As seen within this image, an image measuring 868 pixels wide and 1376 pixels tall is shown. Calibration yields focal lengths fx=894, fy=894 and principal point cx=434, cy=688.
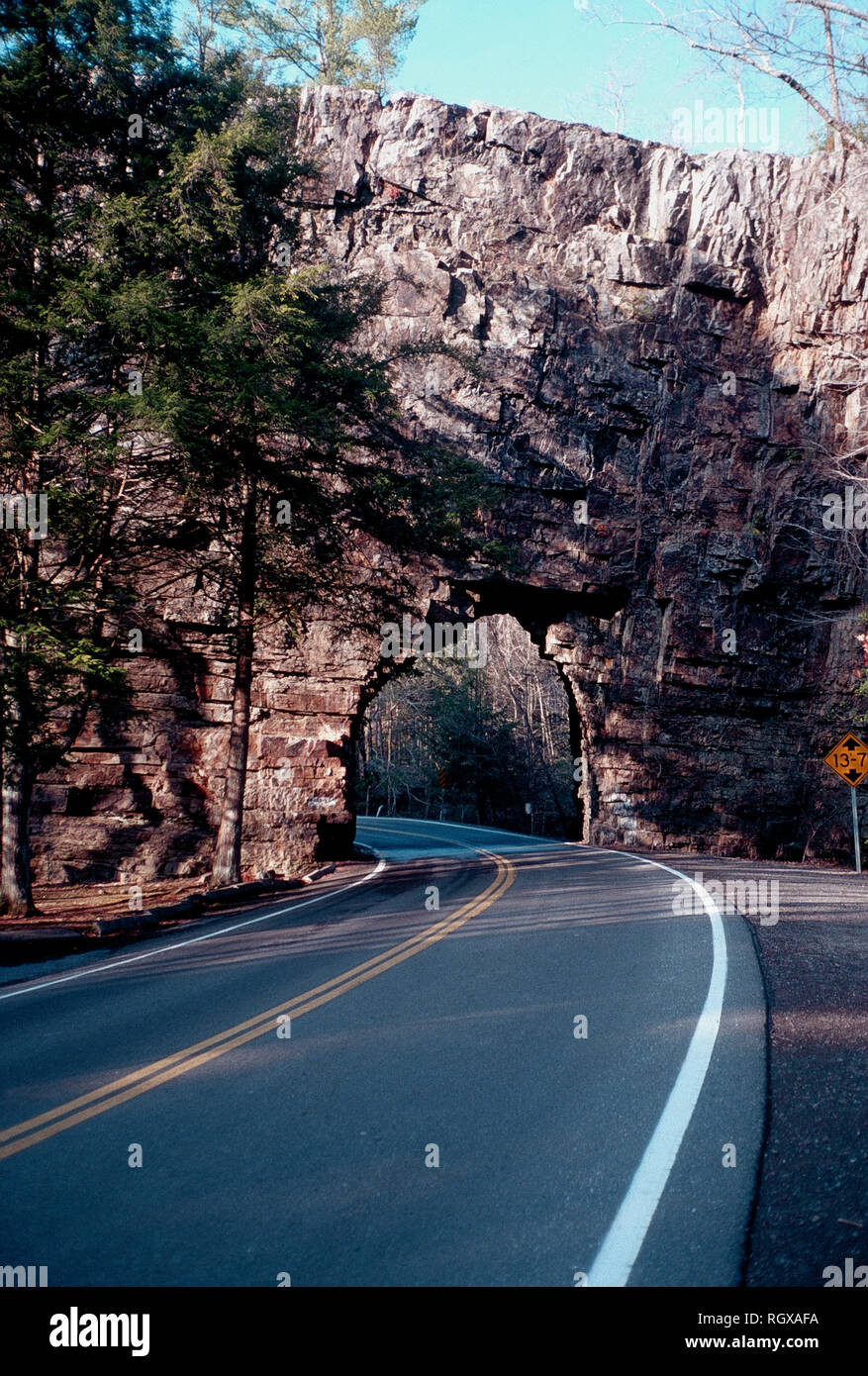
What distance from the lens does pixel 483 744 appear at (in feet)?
150

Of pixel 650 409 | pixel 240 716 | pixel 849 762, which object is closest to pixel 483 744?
pixel 650 409

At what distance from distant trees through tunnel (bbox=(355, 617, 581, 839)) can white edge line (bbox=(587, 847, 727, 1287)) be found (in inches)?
1326

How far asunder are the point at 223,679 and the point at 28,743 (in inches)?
420

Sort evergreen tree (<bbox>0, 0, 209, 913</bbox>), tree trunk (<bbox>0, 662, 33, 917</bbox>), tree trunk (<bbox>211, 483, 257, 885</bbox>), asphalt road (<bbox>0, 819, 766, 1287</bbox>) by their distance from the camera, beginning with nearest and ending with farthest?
asphalt road (<bbox>0, 819, 766, 1287</bbox>) → evergreen tree (<bbox>0, 0, 209, 913</bbox>) → tree trunk (<bbox>0, 662, 33, 917</bbox>) → tree trunk (<bbox>211, 483, 257, 885</bbox>)

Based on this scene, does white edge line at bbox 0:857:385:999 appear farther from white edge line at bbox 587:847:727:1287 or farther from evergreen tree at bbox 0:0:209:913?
white edge line at bbox 587:847:727:1287

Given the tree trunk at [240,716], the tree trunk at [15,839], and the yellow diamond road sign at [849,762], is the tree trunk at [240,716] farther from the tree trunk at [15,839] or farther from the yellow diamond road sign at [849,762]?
the yellow diamond road sign at [849,762]

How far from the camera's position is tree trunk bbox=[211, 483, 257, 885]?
57.7ft

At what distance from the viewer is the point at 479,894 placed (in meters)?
14.5

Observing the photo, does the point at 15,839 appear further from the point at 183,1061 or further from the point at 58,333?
the point at 183,1061

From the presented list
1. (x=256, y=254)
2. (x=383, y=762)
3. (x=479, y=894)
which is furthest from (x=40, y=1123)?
(x=383, y=762)

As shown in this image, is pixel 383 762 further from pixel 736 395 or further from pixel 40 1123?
pixel 40 1123

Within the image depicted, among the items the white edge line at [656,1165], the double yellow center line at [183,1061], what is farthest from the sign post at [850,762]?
the white edge line at [656,1165]

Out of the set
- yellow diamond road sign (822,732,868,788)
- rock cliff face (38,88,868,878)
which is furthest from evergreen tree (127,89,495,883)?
yellow diamond road sign (822,732,868,788)

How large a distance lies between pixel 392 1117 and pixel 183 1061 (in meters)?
1.78
